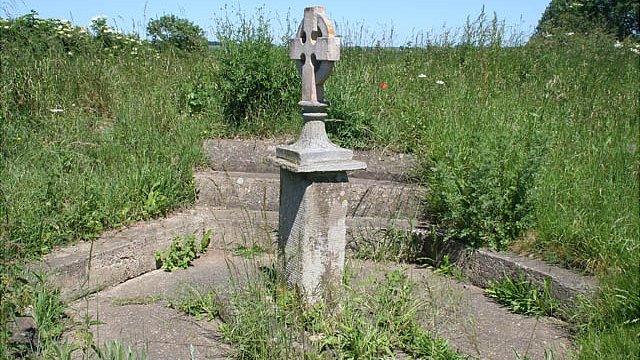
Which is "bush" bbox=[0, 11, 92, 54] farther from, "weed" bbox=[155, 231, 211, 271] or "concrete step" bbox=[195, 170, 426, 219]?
"weed" bbox=[155, 231, 211, 271]

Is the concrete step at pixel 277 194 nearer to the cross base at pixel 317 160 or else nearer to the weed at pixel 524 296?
the weed at pixel 524 296

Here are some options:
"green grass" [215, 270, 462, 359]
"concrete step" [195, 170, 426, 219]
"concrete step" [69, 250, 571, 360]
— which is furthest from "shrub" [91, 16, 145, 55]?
"green grass" [215, 270, 462, 359]

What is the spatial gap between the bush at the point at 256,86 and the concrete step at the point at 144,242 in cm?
160

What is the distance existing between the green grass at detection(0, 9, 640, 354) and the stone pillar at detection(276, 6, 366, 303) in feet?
3.93

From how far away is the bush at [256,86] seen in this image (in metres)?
6.90

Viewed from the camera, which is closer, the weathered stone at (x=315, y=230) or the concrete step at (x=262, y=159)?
the weathered stone at (x=315, y=230)

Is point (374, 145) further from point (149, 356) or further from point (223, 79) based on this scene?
point (149, 356)

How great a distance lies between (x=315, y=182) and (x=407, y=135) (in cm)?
274

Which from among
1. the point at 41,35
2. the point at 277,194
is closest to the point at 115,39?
the point at 41,35

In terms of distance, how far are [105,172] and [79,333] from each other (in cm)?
206

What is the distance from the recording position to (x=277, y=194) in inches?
Answer: 228

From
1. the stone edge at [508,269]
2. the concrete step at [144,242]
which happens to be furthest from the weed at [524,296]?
the concrete step at [144,242]

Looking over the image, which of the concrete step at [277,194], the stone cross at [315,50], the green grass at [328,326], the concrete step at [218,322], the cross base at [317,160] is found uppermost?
the stone cross at [315,50]

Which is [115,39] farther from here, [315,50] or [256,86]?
[315,50]
